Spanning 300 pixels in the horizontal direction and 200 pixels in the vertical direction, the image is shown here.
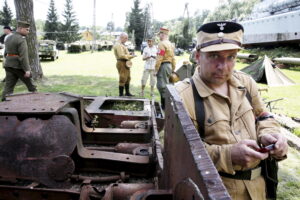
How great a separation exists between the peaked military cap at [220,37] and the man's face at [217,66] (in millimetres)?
41

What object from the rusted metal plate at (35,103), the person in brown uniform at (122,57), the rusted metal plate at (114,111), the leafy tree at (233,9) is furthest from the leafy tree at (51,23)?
the rusted metal plate at (35,103)

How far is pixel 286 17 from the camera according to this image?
20.3 meters

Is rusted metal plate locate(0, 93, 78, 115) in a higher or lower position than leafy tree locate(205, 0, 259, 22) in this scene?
lower

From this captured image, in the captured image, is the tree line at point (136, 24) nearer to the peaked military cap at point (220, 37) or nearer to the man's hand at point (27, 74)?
the man's hand at point (27, 74)

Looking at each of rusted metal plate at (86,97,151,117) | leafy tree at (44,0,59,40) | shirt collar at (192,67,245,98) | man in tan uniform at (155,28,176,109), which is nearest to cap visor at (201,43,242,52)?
shirt collar at (192,67,245,98)

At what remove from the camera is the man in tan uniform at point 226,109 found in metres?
1.53

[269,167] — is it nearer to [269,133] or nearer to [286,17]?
[269,133]

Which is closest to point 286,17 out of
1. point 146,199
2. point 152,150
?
point 152,150

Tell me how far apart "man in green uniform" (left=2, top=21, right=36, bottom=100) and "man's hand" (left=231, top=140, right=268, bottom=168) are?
591 centimetres

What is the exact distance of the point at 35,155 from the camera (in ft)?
7.57

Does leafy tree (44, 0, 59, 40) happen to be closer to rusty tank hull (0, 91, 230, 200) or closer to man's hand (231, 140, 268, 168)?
rusty tank hull (0, 91, 230, 200)

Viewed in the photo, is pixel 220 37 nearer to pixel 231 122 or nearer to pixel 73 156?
pixel 231 122

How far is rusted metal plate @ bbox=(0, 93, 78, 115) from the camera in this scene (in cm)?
249

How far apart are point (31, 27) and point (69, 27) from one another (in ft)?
164
